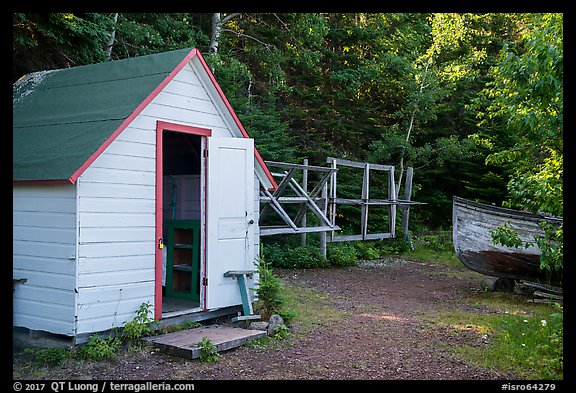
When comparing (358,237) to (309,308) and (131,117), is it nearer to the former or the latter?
(309,308)

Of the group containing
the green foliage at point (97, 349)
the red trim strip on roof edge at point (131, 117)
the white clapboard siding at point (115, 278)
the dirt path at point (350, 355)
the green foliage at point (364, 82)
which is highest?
the green foliage at point (364, 82)

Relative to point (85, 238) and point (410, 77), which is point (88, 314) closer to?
point (85, 238)

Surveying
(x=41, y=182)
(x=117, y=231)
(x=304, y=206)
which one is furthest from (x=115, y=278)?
(x=304, y=206)

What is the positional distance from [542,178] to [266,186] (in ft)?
13.6

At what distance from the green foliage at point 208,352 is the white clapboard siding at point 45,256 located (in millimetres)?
1433

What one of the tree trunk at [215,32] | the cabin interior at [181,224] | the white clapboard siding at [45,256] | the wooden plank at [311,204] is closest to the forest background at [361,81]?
the tree trunk at [215,32]

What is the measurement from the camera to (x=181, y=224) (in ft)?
30.2

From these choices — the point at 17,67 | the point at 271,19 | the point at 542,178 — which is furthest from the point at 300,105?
the point at 542,178

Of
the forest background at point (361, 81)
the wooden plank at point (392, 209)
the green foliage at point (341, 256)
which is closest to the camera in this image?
the green foliage at point (341, 256)

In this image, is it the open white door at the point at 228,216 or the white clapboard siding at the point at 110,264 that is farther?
the open white door at the point at 228,216

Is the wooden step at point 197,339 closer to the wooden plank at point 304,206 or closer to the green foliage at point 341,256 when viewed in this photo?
the wooden plank at point 304,206

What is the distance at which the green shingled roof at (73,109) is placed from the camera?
6.73 metres

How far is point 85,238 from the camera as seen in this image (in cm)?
648

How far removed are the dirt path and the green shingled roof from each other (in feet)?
7.13
